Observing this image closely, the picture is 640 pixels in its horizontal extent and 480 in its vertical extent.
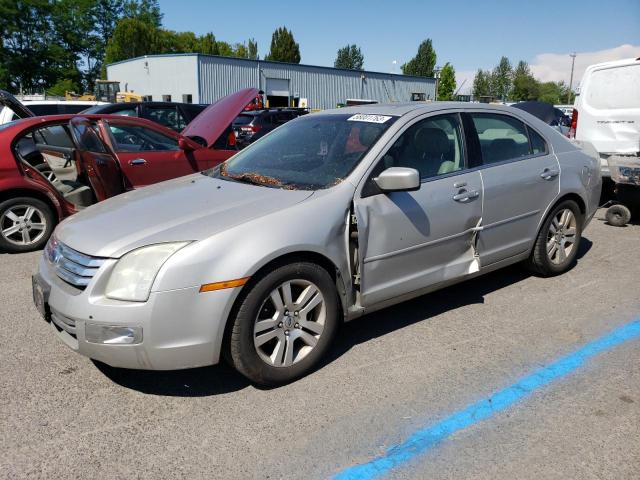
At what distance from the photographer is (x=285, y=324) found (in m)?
3.04

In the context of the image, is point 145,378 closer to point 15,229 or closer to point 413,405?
point 413,405

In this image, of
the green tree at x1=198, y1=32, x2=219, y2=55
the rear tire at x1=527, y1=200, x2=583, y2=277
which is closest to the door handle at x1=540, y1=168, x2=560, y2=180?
the rear tire at x1=527, y1=200, x2=583, y2=277

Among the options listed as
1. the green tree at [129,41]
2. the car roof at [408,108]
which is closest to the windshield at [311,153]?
the car roof at [408,108]

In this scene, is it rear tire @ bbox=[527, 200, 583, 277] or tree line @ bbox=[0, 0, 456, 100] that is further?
tree line @ bbox=[0, 0, 456, 100]

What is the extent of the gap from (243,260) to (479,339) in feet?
6.13

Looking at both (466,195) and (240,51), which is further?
(240,51)

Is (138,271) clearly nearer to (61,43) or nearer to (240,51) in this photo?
(61,43)

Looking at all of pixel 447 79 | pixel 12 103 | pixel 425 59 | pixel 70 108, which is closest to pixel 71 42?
pixel 447 79

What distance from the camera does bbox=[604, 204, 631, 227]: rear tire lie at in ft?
22.9

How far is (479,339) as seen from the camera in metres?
3.72

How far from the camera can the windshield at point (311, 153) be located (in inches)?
137

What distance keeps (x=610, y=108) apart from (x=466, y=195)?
5.40 metres

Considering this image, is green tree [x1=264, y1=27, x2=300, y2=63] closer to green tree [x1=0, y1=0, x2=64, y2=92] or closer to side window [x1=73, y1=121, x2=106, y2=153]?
green tree [x1=0, y1=0, x2=64, y2=92]

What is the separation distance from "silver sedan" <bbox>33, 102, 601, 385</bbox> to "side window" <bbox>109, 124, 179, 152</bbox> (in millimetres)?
2648
